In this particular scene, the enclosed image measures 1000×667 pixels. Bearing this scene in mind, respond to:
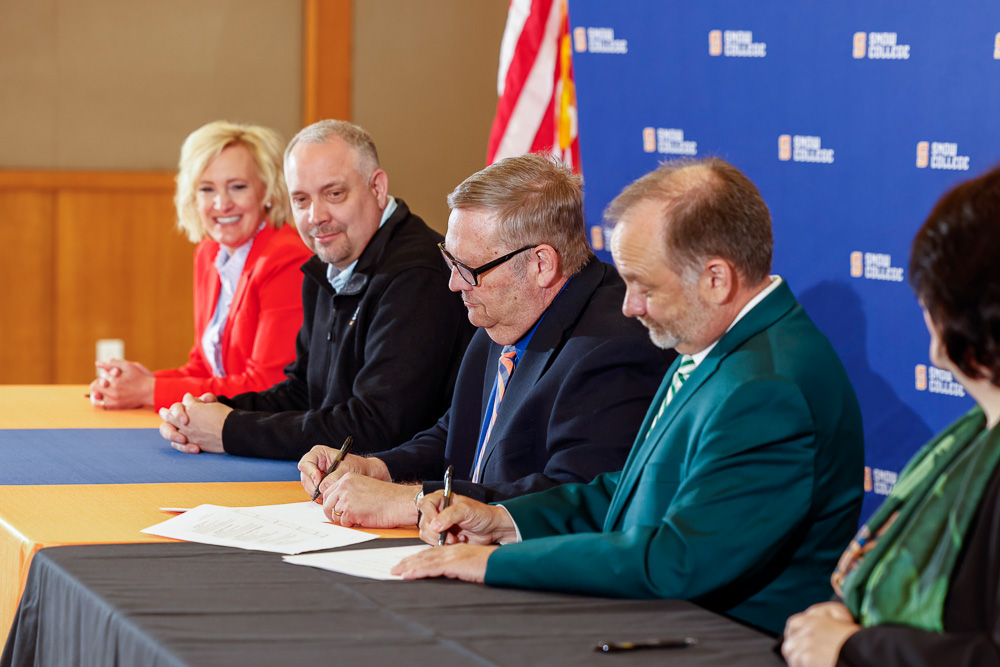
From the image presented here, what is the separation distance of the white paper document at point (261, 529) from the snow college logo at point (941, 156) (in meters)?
1.92

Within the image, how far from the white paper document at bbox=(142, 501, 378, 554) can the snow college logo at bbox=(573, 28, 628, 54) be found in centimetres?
251

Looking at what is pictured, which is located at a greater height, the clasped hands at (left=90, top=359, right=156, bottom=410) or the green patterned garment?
the green patterned garment

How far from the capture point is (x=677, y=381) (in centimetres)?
186

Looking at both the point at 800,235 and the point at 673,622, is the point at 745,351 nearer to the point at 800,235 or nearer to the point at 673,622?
the point at 673,622

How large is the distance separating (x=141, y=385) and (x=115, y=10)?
145 inches

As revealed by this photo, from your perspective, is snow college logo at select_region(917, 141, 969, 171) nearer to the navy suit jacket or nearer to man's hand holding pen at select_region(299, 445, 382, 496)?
the navy suit jacket

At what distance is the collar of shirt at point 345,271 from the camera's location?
123 inches

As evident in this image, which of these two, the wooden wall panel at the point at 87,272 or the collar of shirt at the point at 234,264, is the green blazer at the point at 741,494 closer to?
the collar of shirt at the point at 234,264

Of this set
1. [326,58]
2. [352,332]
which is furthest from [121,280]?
[352,332]

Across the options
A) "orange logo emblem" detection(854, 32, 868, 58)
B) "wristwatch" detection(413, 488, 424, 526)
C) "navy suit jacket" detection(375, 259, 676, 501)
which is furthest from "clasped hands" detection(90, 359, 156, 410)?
"orange logo emblem" detection(854, 32, 868, 58)

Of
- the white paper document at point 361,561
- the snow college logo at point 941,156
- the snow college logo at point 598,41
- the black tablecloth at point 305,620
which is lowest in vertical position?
the white paper document at point 361,561

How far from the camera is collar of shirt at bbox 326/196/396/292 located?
3.12 m

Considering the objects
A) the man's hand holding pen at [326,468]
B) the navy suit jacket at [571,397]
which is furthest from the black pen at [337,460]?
the navy suit jacket at [571,397]

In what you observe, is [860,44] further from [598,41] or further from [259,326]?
[259,326]
